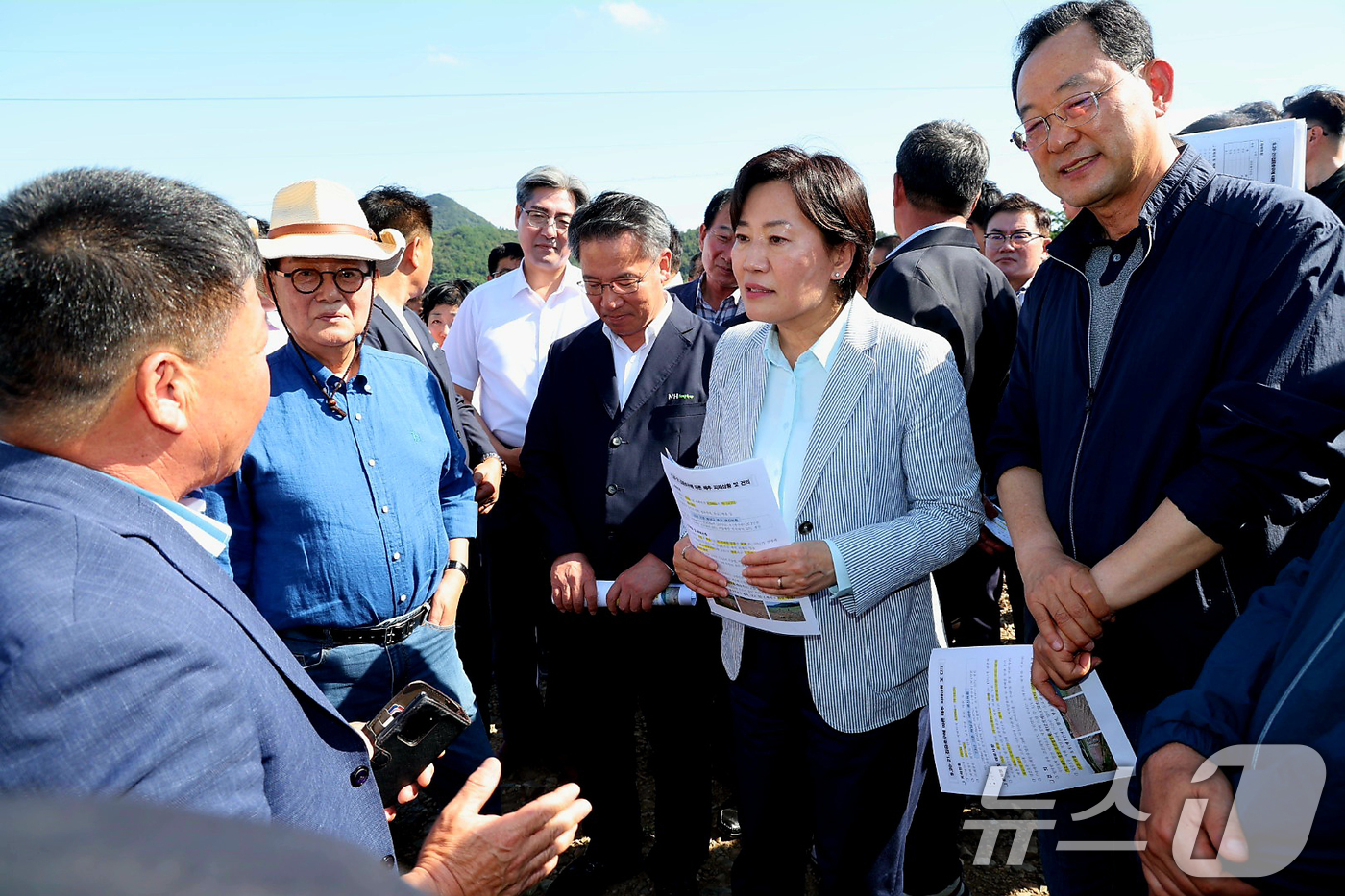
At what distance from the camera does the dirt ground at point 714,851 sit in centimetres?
327

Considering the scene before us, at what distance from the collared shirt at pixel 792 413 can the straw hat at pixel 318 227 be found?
56.0 inches

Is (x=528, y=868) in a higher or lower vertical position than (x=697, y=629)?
higher

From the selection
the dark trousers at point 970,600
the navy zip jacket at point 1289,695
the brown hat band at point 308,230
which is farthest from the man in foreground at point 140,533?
the dark trousers at point 970,600

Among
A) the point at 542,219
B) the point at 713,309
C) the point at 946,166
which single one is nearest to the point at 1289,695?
the point at 946,166

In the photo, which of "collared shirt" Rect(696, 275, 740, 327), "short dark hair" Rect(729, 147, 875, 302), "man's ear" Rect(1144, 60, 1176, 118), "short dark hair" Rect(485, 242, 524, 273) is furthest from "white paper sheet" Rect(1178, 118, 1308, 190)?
"short dark hair" Rect(485, 242, 524, 273)

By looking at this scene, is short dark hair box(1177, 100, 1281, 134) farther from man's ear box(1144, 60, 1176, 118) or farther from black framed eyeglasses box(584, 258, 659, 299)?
black framed eyeglasses box(584, 258, 659, 299)

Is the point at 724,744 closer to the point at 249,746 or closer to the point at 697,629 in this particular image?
the point at 697,629

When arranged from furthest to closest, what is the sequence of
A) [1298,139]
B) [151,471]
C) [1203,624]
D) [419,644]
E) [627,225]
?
[627,225], [419,644], [1298,139], [1203,624], [151,471]

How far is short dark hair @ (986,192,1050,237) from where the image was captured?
17.6 ft

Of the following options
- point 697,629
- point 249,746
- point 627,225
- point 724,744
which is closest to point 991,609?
point 724,744

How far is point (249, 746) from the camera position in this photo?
3.96ft

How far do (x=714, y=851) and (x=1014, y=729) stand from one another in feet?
6.71

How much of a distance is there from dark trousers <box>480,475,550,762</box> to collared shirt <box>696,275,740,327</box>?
1606 mm

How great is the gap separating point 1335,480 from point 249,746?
2.09m
